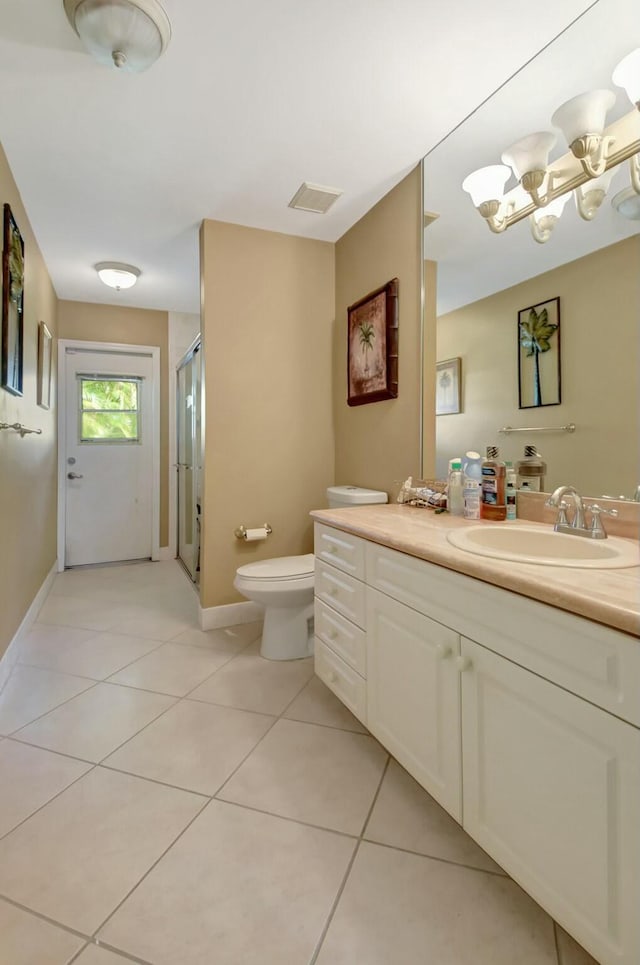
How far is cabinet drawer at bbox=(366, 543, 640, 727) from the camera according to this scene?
2.44 feet

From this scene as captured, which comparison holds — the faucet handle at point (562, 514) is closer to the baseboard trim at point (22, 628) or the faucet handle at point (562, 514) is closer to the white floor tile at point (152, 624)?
the white floor tile at point (152, 624)

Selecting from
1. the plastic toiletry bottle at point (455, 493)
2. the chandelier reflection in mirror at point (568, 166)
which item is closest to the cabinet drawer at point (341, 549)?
the plastic toiletry bottle at point (455, 493)

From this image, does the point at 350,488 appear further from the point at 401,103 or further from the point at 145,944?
the point at 145,944

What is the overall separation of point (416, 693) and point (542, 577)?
556 mm

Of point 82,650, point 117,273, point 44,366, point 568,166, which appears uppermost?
point 117,273

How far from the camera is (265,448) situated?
275 cm

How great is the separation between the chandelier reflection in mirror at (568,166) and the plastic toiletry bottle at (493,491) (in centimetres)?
78

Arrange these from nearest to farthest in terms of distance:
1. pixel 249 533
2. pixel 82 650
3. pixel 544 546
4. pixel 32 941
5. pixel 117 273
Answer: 1. pixel 32 941
2. pixel 544 546
3. pixel 82 650
4. pixel 249 533
5. pixel 117 273

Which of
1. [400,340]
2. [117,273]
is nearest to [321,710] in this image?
[400,340]

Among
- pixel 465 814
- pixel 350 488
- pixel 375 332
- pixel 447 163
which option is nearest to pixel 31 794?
pixel 465 814

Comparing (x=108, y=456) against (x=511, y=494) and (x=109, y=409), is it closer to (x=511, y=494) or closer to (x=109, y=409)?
(x=109, y=409)

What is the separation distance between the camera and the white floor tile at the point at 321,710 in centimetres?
175

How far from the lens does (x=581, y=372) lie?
139 centimetres

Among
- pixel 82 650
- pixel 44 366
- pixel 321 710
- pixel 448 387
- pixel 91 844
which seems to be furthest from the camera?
pixel 44 366
